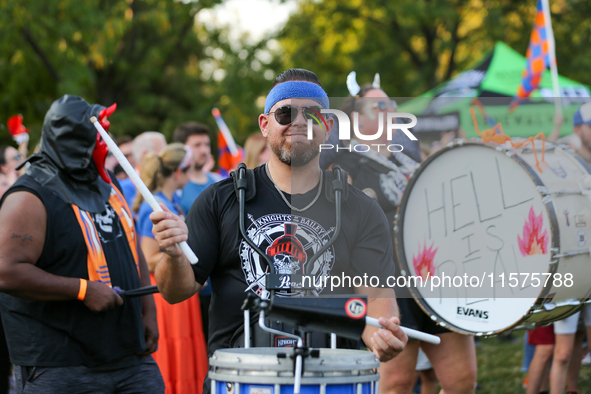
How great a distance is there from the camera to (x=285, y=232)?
2527 millimetres

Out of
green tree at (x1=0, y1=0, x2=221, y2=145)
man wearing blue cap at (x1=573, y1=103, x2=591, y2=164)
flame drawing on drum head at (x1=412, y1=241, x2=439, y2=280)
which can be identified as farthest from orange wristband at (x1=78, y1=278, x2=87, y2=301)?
green tree at (x1=0, y1=0, x2=221, y2=145)

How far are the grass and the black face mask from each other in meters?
4.37

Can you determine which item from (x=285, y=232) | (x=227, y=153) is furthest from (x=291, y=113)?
(x=227, y=153)

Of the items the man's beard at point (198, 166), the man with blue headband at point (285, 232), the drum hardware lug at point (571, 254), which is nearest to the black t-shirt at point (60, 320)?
the man with blue headband at point (285, 232)

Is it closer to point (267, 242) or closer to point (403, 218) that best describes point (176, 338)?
point (403, 218)

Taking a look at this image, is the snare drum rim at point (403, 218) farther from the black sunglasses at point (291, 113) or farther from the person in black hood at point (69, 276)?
the person in black hood at point (69, 276)

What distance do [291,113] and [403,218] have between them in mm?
1307

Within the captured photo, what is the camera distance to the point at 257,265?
2.55m

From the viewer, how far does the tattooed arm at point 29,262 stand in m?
2.84

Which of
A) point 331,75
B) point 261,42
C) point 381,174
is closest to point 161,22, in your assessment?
point 261,42

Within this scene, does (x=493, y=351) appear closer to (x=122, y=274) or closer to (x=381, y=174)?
(x=381, y=174)

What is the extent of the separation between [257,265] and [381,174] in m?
1.45

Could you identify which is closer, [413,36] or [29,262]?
[29,262]

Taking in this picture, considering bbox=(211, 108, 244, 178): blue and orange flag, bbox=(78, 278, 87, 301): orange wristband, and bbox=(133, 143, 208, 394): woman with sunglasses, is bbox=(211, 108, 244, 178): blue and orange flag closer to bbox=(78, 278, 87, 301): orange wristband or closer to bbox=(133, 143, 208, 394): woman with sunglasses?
bbox=(133, 143, 208, 394): woman with sunglasses
